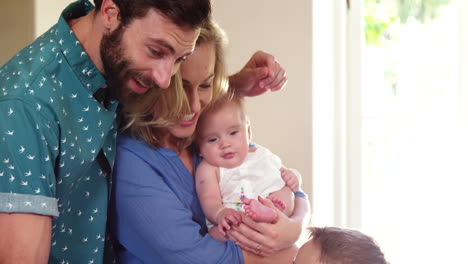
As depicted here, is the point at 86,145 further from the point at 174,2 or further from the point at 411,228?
the point at 411,228

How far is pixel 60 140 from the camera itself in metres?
1.48

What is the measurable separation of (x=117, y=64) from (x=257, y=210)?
55cm

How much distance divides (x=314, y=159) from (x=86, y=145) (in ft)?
4.99

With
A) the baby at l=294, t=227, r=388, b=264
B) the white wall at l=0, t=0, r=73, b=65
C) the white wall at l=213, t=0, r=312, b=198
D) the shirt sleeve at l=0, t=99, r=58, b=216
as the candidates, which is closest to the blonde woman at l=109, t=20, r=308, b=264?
the baby at l=294, t=227, r=388, b=264

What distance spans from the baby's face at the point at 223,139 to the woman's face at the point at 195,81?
4.1 inches

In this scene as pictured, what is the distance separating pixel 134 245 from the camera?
6.00ft

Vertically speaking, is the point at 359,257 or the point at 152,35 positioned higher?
the point at 152,35

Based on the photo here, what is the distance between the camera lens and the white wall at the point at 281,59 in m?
2.86

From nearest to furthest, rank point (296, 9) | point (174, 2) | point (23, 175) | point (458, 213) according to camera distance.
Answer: point (23, 175) < point (174, 2) < point (296, 9) < point (458, 213)

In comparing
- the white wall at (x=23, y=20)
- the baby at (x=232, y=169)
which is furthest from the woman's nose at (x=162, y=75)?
the white wall at (x=23, y=20)

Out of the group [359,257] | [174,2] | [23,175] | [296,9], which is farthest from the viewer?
[296,9]

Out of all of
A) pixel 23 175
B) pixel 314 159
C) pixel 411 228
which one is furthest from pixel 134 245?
pixel 411 228

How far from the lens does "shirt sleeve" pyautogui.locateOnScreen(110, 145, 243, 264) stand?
1.72 m

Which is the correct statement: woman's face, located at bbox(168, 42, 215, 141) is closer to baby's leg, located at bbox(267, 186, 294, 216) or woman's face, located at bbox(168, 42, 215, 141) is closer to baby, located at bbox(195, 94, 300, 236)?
baby, located at bbox(195, 94, 300, 236)
